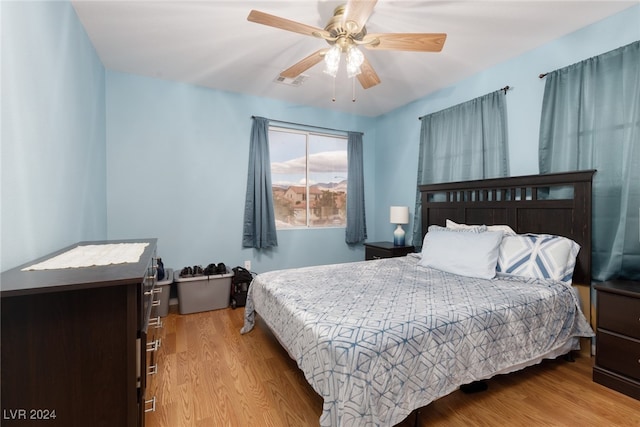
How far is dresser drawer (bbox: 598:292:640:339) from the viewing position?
5.70ft

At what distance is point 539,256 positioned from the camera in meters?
2.22

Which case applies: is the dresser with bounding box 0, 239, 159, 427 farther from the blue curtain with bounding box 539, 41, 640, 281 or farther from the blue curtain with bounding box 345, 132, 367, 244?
the blue curtain with bounding box 345, 132, 367, 244

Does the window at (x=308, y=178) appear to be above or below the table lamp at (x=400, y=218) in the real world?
above

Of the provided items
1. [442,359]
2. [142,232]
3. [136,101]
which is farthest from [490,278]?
[136,101]

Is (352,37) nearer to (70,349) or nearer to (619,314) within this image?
(70,349)

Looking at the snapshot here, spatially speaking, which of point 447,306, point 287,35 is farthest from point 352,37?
point 447,306

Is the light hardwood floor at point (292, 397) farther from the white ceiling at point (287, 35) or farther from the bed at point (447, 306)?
the white ceiling at point (287, 35)

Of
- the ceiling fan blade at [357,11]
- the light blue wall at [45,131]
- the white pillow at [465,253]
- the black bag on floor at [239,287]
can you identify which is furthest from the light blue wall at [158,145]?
the ceiling fan blade at [357,11]

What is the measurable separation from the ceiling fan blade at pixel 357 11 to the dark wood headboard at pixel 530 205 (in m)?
2.00

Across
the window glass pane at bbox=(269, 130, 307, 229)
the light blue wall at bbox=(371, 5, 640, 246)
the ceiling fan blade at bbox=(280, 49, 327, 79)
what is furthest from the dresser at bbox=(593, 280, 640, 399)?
the window glass pane at bbox=(269, 130, 307, 229)

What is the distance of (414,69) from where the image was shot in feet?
9.84

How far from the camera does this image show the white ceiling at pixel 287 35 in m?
2.06

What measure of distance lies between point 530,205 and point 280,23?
253 centimetres

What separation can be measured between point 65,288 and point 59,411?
Answer: 18.0 inches
